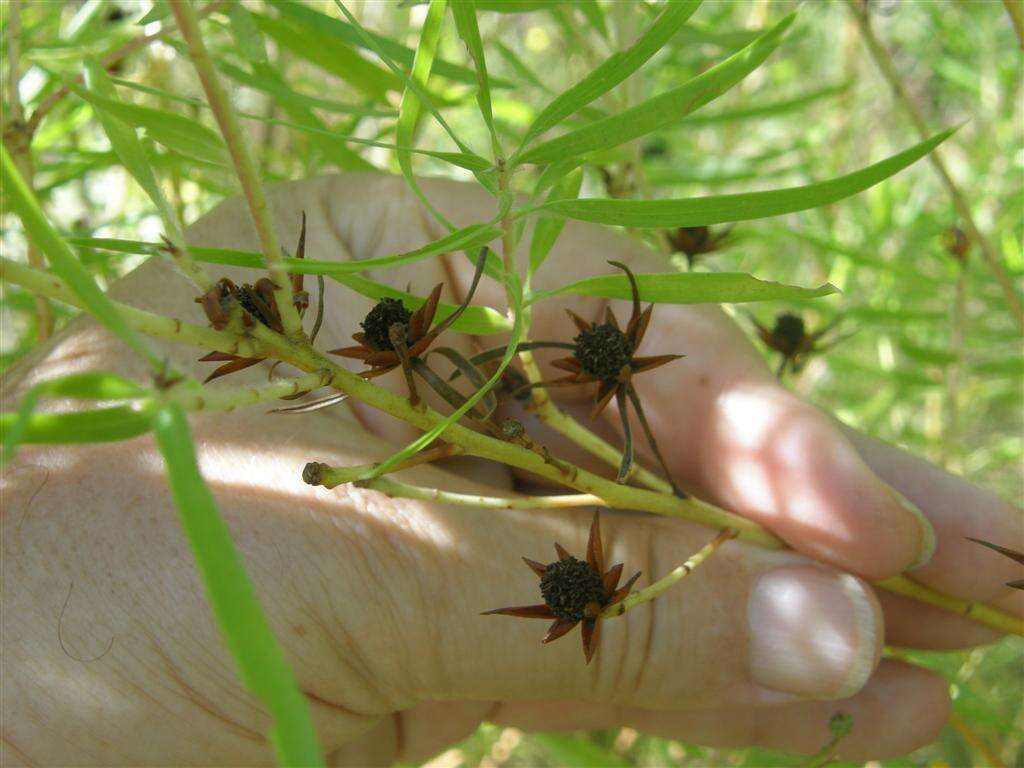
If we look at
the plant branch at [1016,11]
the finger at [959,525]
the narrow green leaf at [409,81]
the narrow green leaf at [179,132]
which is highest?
the plant branch at [1016,11]

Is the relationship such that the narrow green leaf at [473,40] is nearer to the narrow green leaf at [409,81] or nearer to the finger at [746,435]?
the narrow green leaf at [409,81]

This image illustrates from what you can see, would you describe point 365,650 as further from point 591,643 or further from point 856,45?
point 856,45

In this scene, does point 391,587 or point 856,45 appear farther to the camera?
point 856,45

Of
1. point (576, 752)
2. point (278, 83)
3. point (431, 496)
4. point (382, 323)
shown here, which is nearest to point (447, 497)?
point (431, 496)

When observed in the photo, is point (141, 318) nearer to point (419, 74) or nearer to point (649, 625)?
point (419, 74)

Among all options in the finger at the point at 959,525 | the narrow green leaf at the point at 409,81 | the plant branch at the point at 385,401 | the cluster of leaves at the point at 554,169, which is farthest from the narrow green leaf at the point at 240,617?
the finger at the point at 959,525

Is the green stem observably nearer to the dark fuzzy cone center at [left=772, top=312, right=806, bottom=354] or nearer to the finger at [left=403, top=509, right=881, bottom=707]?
A: the finger at [left=403, top=509, right=881, bottom=707]

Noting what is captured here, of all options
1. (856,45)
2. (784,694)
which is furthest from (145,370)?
(856,45)

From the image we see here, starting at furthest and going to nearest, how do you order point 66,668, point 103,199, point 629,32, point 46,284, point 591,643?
point 103,199
point 629,32
point 66,668
point 591,643
point 46,284
